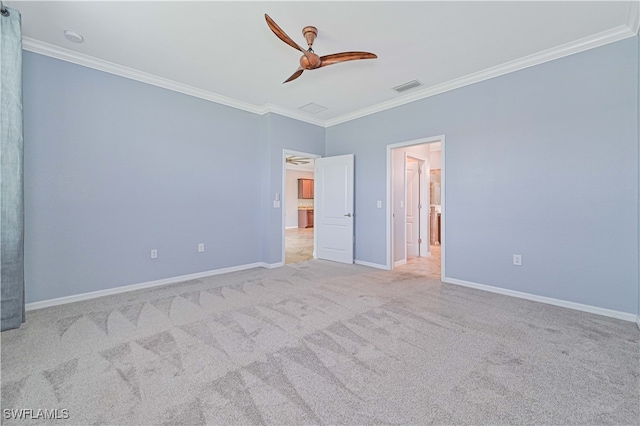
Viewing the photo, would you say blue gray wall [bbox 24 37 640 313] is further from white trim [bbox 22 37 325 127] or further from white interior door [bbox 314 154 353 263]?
white interior door [bbox 314 154 353 263]

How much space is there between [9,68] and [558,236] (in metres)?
5.45

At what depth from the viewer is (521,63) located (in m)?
3.12

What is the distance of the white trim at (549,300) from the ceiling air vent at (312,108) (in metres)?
3.31

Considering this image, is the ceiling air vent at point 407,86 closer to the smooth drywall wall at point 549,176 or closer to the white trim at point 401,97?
the white trim at point 401,97

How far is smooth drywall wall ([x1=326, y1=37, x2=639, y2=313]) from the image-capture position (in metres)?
2.62

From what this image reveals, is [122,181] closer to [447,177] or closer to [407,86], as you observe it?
[407,86]

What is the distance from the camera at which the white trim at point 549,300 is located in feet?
8.55

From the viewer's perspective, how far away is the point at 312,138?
530 cm

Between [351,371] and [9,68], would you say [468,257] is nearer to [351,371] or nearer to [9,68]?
A: [351,371]

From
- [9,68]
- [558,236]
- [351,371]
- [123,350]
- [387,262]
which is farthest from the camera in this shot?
[387,262]

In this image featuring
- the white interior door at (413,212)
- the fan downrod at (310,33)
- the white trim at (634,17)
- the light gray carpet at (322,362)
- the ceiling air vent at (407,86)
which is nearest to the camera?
the light gray carpet at (322,362)

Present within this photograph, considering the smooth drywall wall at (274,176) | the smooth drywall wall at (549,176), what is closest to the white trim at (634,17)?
the smooth drywall wall at (549,176)

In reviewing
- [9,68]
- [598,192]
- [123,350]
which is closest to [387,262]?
[598,192]

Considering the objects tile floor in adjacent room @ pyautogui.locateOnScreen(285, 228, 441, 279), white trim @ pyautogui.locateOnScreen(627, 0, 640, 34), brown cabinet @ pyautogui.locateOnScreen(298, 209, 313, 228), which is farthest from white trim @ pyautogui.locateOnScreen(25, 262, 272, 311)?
brown cabinet @ pyautogui.locateOnScreen(298, 209, 313, 228)
